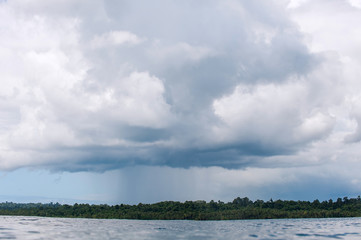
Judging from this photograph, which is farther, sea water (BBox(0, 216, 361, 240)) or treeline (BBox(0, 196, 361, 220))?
treeline (BBox(0, 196, 361, 220))

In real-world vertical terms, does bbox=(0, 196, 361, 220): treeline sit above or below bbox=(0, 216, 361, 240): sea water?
above

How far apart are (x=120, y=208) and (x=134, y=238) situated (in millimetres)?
126844

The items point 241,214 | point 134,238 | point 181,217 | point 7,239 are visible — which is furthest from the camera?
point 241,214

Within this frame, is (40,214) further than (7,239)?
Yes

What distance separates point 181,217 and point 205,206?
103ft

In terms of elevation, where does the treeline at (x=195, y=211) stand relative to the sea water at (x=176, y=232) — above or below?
above

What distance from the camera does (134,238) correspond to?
66.0 m

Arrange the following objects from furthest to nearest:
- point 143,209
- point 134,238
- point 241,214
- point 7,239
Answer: point 143,209 < point 241,214 < point 134,238 < point 7,239

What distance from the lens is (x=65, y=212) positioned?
18762cm

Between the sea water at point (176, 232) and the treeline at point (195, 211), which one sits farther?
the treeline at point (195, 211)

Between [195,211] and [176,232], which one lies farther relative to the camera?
[195,211]

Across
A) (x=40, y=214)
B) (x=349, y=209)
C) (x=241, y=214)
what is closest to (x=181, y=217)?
(x=241, y=214)

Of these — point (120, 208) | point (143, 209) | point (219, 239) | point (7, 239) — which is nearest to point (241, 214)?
point (143, 209)

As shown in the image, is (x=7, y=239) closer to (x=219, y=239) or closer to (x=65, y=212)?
(x=219, y=239)
